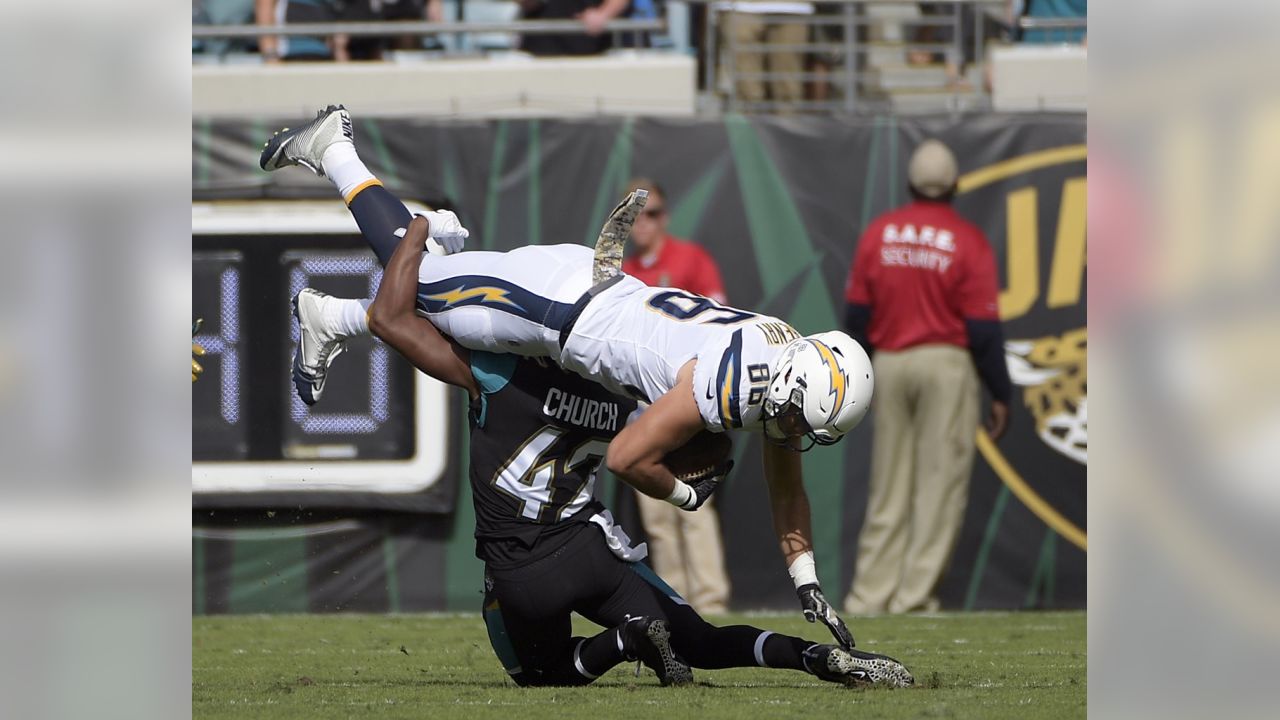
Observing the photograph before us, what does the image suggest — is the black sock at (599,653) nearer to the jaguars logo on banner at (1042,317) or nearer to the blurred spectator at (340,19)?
the jaguars logo on banner at (1042,317)

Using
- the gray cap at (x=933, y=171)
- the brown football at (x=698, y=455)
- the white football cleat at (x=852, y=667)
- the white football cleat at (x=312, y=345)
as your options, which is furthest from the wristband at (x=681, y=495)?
the gray cap at (x=933, y=171)

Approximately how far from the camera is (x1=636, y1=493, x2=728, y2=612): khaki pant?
30.8 feet

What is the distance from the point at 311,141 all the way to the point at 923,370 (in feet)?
12.7

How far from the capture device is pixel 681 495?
5.46 metres

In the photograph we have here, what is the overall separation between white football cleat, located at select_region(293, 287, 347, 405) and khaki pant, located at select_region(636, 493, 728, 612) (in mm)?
3055

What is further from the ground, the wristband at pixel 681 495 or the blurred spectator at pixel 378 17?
the blurred spectator at pixel 378 17

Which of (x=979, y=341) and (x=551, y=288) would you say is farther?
(x=979, y=341)

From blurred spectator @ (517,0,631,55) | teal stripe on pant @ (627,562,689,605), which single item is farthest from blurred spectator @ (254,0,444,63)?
teal stripe on pant @ (627,562,689,605)

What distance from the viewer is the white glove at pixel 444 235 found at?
643cm

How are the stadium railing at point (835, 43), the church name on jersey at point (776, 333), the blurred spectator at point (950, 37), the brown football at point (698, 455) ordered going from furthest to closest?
the blurred spectator at point (950, 37) → the stadium railing at point (835, 43) → the brown football at point (698, 455) → the church name on jersey at point (776, 333)
